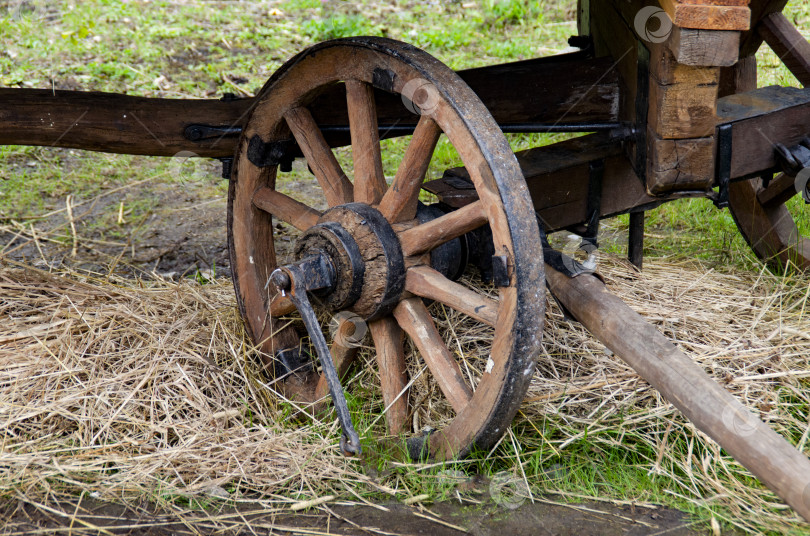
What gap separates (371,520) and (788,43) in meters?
2.49

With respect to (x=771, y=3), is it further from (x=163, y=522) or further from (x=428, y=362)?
(x=163, y=522)

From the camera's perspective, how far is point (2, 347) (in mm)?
2814

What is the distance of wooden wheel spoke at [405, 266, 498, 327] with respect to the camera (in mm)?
2080

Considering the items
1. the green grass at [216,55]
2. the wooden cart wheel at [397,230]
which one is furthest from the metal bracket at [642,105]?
the green grass at [216,55]

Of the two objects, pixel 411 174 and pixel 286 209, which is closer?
pixel 411 174

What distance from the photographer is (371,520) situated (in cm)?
206

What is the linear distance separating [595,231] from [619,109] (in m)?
0.45

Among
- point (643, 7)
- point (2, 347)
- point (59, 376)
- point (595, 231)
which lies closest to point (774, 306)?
point (595, 231)

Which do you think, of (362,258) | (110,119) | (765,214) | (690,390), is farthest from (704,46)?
(110,119)

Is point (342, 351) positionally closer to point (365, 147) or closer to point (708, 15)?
point (365, 147)

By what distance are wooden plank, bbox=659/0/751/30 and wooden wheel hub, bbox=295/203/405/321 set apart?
0.93 meters

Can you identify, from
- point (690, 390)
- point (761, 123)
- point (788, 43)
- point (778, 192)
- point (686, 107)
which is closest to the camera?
point (690, 390)

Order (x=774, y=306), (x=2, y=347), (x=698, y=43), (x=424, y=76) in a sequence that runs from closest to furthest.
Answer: (x=698, y=43), (x=424, y=76), (x=2, y=347), (x=774, y=306)

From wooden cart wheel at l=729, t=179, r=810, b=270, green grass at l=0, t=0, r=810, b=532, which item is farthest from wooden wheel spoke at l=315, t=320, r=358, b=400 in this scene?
wooden cart wheel at l=729, t=179, r=810, b=270
